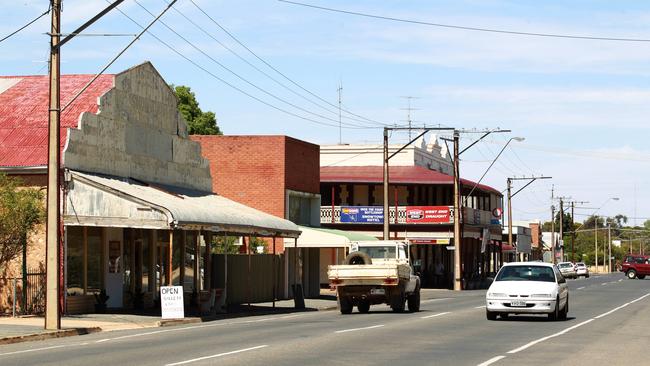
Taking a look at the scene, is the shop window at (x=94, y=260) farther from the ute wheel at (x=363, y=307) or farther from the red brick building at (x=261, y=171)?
the red brick building at (x=261, y=171)

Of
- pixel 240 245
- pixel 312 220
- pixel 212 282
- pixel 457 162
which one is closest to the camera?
pixel 212 282

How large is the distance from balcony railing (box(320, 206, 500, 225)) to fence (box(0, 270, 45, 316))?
40.6m

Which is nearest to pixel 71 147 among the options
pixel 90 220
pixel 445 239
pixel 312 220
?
pixel 90 220

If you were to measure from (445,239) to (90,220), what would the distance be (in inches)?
1674

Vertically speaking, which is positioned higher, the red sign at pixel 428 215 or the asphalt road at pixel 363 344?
the red sign at pixel 428 215

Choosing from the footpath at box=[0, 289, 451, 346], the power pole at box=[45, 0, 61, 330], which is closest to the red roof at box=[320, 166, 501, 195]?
the footpath at box=[0, 289, 451, 346]

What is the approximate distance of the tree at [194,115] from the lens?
8412 cm

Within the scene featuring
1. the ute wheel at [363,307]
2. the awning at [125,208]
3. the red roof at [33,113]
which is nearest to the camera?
the awning at [125,208]

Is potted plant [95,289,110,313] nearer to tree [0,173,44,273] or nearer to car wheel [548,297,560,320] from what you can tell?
tree [0,173,44,273]

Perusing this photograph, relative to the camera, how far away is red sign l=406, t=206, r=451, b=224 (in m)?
72.6

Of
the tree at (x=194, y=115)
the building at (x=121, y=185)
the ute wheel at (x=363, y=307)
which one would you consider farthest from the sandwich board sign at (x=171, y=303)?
the tree at (x=194, y=115)

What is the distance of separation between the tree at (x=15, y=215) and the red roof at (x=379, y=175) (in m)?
42.1

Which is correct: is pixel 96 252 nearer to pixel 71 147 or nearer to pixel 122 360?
pixel 71 147

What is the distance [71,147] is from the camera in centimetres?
3372
